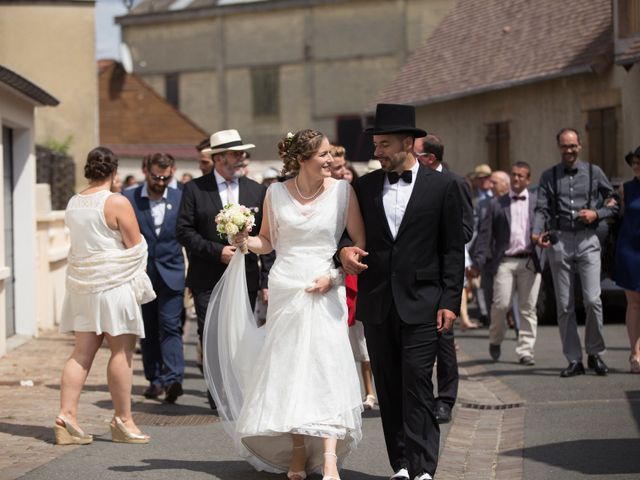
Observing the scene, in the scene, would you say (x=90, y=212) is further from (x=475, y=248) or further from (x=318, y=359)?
(x=475, y=248)

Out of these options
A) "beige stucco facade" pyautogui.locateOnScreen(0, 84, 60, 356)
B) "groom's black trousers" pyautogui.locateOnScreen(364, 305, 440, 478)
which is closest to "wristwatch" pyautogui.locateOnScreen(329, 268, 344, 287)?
"groom's black trousers" pyautogui.locateOnScreen(364, 305, 440, 478)

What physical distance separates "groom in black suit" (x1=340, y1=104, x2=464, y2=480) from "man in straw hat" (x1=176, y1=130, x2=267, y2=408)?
120 inches

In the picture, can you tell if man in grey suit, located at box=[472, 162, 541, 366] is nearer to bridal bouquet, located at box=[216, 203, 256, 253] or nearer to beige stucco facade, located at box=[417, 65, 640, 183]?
bridal bouquet, located at box=[216, 203, 256, 253]

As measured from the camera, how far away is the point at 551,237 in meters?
12.8

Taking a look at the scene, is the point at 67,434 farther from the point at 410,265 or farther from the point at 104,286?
the point at 410,265

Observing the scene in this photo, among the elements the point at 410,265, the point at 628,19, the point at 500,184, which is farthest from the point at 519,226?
the point at 628,19

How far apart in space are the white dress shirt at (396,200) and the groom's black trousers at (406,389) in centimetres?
46

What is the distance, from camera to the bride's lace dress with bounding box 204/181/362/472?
25.7ft

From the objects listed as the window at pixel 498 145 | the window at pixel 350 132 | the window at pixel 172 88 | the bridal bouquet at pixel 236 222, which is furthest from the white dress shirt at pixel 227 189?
the window at pixel 172 88

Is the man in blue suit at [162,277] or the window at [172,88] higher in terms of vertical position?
the window at [172,88]

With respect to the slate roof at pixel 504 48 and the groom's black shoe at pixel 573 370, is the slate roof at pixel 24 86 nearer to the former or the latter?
the groom's black shoe at pixel 573 370

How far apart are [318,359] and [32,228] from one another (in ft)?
32.9

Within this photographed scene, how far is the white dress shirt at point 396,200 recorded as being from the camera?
308 inches

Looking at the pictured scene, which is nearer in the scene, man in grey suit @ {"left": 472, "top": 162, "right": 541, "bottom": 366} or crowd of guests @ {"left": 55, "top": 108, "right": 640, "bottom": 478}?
crowd of guests @ {"left": 55, "top": 108, "right": 640, "bottom": 478}
